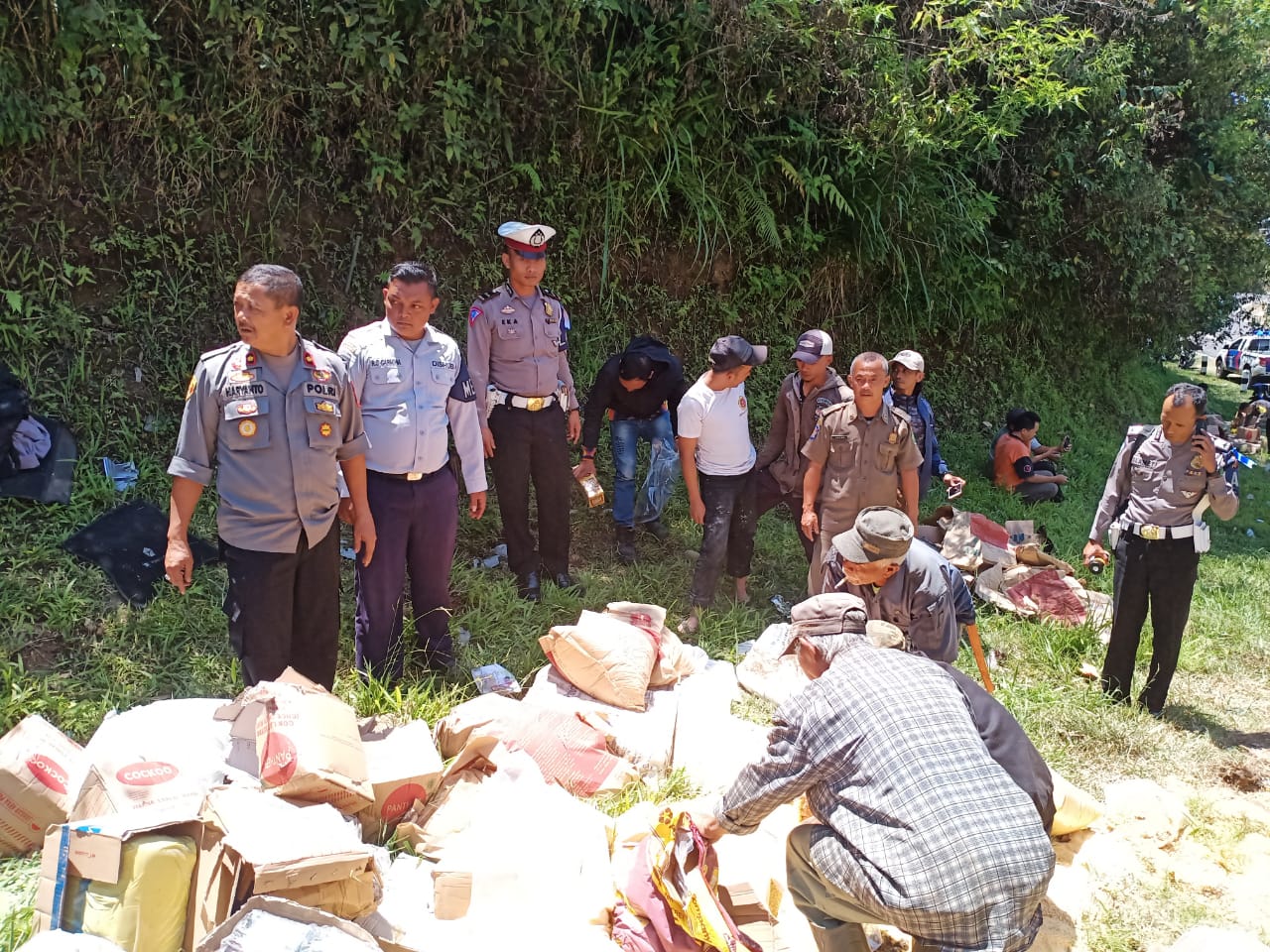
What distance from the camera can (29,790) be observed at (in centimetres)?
267

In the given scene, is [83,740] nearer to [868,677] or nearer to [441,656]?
[441,656]

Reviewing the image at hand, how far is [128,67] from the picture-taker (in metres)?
4.67

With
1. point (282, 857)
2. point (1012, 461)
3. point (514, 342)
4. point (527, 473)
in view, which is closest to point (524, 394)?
point (514, 342)

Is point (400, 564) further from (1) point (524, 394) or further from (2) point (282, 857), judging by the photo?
(2) point (282, 857)

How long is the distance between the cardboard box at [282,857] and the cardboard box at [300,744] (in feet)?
0.31

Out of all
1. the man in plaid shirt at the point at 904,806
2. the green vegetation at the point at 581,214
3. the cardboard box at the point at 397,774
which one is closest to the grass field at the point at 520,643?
the green vegetation at the point at 581,214

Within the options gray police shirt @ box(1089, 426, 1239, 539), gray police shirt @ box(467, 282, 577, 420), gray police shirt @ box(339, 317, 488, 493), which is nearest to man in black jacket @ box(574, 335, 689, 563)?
gray police shirt @ box(467, 282, 577, 420)

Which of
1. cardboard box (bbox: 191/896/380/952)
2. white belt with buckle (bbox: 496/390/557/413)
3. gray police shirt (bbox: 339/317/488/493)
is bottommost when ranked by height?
cardboard box (bbox: 191/896/380/952)

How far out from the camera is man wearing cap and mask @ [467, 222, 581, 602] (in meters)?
4.48

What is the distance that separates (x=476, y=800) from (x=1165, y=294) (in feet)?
31.5

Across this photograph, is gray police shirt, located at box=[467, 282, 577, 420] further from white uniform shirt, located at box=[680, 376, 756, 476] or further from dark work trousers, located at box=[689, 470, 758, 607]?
dark work trousers, located at box=[689, 470, 758, 607]

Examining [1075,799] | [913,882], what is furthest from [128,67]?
[1075,799]

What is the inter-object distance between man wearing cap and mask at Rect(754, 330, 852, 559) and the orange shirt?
3316 mm

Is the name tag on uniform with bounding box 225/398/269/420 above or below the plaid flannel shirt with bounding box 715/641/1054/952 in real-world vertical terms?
above
